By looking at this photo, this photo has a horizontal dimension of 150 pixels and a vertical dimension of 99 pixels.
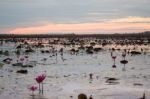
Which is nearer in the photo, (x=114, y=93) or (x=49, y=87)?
(x=114, y=93)

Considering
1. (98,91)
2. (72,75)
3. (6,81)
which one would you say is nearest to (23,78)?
(6,81)

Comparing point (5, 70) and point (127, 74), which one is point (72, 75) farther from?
point (5, 70)

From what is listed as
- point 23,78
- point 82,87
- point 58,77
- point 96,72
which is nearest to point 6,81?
point 23,78

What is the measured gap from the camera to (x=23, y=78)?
17.7 metres

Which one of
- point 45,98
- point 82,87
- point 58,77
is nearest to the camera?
point 45,98

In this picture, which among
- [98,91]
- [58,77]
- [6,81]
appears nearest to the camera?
[98,91]

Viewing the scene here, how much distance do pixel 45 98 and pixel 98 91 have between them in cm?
223

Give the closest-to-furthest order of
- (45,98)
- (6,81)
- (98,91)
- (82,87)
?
(45,98)
(98,91)
(82,87)
(6,81)

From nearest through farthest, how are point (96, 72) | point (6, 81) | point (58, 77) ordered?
point (6, 81) < point (58, 77) < point (96, 72)

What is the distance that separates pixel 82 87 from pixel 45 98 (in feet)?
8.05

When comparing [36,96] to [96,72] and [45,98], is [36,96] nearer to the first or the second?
[45,98]

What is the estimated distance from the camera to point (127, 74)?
1877 centimetres

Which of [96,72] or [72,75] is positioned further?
[96,72]

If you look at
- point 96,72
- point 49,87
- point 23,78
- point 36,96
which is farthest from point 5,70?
point 36,96
